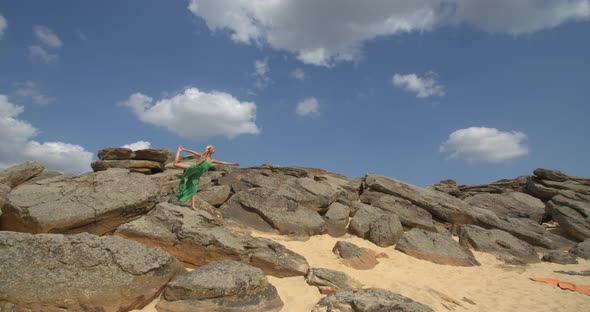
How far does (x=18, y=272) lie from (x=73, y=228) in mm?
2970

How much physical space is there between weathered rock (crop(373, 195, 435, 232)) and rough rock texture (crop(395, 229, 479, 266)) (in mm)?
1708

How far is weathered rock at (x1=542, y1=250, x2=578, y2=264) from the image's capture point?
12.6 metres

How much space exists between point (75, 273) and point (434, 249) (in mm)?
10014

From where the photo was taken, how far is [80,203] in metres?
8.14

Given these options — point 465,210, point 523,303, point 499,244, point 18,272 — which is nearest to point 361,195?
point 465,210

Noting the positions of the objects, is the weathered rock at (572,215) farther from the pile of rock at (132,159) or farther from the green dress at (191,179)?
the pile of rock at (132,159)

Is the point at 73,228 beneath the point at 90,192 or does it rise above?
beneath

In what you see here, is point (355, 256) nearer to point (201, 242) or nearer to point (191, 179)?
point (201, 242)

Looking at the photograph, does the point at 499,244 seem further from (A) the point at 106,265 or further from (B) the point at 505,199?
(A) the point at 106,265

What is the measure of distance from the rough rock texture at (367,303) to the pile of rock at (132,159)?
12.0 m

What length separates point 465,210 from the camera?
15719 millimetres

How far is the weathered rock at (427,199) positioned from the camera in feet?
51.1

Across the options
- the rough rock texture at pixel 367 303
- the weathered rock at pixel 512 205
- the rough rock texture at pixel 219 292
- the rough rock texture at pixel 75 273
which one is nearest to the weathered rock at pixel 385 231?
the rough rock texture at pixel 367 303

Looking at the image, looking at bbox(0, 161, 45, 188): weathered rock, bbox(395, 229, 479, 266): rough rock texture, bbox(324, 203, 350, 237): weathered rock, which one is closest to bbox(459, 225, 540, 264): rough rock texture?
bbox(395, 229, 479, 266): rough rock texture
